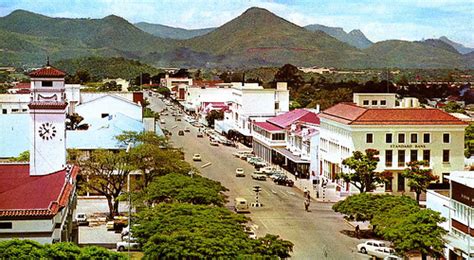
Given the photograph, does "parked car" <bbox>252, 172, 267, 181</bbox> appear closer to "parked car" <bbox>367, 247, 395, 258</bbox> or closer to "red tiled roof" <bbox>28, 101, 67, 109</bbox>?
"parked car" <bbox>367, 247, 395, 258</bbox>

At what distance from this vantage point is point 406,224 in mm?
24453

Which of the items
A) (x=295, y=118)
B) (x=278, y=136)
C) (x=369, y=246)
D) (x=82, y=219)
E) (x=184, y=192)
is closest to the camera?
(x=369, y=246)

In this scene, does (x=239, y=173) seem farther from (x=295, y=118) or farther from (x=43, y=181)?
(x=43, y=181)

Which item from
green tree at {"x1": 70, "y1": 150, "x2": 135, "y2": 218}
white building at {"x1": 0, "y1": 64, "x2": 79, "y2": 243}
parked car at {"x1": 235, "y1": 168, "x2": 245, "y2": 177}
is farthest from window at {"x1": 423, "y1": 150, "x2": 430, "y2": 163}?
white building at {"x1": 0, "y1": 64, "x2": 79, "y2": 243}

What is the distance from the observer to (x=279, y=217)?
3359cm

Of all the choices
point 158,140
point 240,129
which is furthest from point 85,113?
point 158,140

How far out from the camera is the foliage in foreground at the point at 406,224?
2361 centimetres

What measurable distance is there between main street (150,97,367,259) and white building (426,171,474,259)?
328cm

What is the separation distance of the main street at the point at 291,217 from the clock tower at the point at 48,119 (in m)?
8.27

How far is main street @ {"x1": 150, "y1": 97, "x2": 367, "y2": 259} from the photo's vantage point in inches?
1069

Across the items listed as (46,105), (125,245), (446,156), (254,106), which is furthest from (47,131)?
(254,106)

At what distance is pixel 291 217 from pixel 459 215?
1112 centimetres

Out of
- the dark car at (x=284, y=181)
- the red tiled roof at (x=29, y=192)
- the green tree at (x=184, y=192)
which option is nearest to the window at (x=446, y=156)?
the dark car at (x=284, y=181)

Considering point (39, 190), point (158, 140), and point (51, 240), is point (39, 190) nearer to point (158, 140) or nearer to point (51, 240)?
point (51, 240)
